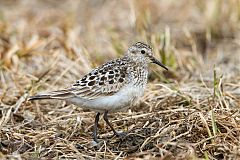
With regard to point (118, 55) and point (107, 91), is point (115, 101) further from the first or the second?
point (118, 55)

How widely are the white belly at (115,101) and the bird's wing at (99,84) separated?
4 centimetres

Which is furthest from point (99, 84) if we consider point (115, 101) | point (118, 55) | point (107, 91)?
point (118, 55)

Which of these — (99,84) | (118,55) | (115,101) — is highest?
(118,55)

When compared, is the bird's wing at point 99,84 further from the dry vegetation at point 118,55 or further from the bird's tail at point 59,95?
the dry vegetation at point 118,55

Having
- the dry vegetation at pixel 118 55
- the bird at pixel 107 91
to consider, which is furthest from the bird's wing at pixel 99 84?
the dry vegetation at pixel 118 55

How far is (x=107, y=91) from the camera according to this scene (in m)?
5.62

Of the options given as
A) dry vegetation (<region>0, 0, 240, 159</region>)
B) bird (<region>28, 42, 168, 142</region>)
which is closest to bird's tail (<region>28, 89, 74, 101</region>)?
bird (<region>28, 42, 168, 142</region>)

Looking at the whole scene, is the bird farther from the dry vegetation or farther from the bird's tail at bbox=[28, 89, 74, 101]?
the dry vegetation

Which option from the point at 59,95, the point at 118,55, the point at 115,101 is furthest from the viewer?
the point at 118,55

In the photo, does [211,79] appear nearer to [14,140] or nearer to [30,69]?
[30,69]

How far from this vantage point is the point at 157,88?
7.12 m

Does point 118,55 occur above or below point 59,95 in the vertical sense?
above

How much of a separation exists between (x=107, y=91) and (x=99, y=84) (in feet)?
0.38

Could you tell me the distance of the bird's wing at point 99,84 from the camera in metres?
5.62
